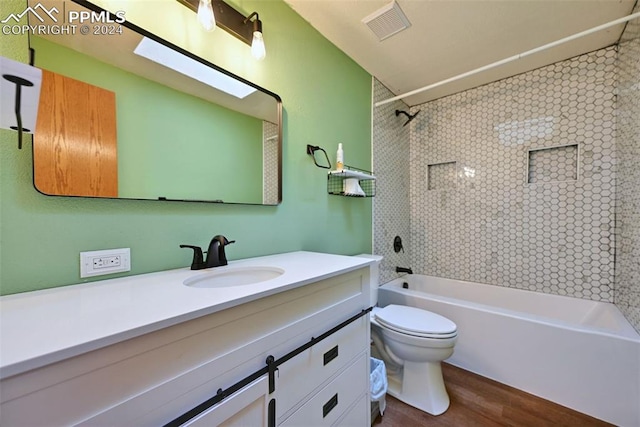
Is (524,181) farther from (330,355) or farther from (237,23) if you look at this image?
(237,23)

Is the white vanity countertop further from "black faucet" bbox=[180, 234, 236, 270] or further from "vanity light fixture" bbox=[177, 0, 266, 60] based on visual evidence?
"vanity light fixture" bbox=[177, 0, 266, 60]

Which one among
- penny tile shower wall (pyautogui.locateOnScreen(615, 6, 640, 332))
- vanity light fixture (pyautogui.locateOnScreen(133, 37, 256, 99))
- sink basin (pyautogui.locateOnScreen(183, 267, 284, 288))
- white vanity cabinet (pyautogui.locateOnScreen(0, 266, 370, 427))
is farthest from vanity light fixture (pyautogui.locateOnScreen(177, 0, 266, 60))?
penny tile shower wall (pyautogui.locateOnScreen(615, 6, 640, 332))

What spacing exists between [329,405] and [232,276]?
2.19 ft

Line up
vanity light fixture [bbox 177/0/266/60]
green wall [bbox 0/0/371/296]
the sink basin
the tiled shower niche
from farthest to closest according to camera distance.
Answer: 1. the tiled shower niche
2. vanity light fixture [bbox 177/0/266/60]
3. the sink basin
4. green wall [bbox 0/0/371/296]

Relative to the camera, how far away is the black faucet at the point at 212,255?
Result: 1036 mm

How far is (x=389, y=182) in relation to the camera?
2531 millimetres

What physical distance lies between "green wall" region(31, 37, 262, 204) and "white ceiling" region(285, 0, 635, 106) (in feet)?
3.19

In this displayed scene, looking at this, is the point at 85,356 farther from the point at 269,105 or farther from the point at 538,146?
the point at 538,146

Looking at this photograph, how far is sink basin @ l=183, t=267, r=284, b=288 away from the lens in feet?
3.22

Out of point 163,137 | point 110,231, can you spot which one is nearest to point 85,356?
point 110,231

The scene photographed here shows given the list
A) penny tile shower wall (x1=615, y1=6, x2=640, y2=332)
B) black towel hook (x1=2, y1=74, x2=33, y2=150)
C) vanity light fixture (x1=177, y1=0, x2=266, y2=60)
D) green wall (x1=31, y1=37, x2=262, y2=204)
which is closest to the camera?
black towel hook (x1=2, y1=74, x2=33, y2=150)

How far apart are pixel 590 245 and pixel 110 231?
3090 mm

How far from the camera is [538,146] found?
217 centimetres

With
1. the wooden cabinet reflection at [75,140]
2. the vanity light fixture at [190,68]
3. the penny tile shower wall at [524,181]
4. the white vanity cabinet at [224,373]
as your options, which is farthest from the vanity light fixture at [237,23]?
the penny tile shower wall at [524,181]
